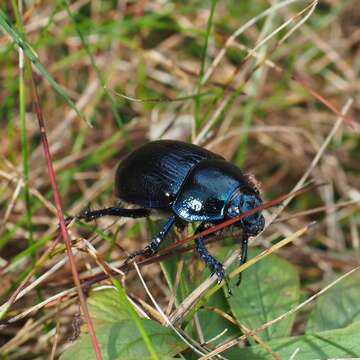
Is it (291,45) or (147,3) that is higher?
(147,3)

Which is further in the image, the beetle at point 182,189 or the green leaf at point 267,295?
the beetle at point 182,189

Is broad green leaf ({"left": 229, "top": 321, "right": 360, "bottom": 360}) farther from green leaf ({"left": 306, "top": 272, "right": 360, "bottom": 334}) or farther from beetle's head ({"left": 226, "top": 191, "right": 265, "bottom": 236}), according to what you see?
beetle's head ({"left": 226, "top": 191, "right": 265, "bottom": 236})

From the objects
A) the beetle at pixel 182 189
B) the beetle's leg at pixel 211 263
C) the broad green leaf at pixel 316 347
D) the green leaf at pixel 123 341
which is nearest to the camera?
the green leaf at pixel 123 341

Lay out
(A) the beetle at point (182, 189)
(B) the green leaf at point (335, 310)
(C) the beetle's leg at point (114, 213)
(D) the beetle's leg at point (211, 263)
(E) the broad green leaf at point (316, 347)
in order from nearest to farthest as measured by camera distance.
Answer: (E) the broad green leaf at point (316, 347)
(D) the beetle's leg at point (211, 263)
(B) the green leaf at point (335, 310)
(A) the beetle at point (182, 189)
(C) the beetle's leg at point (114, 213)

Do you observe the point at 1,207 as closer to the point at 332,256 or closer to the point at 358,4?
the point at 332,256

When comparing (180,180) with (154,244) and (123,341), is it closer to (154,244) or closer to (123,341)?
(154,244)

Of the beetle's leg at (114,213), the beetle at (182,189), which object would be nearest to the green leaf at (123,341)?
the beetle at (182,189)

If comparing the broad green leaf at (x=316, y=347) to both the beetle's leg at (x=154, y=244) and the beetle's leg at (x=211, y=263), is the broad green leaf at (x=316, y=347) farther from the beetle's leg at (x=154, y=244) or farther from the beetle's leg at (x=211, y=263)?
the beetle's leg at (x=154, y=244)

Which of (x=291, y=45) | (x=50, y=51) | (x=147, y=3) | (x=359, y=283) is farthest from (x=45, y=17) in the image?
(x=359, y=283)
